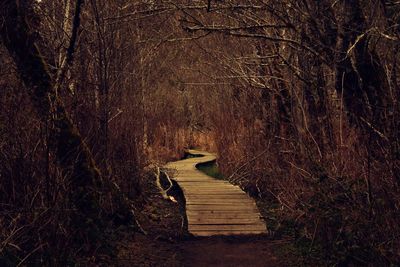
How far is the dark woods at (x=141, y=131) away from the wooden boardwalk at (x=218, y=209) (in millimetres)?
362

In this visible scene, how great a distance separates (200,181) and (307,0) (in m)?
3.73

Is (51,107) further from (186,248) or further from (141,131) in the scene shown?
(141,131)

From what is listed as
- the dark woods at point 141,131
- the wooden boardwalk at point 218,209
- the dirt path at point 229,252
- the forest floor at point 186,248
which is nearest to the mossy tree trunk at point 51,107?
the dark woods at point 141,131

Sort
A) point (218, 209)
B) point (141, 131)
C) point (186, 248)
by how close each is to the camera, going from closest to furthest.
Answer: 1. point (186, 248)
2. point (218, 209)
3. point (141, 131)

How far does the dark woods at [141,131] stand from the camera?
12.0ft

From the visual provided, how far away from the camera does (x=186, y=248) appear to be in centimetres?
519

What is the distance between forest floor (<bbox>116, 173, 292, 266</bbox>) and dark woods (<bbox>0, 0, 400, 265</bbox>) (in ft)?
0.88

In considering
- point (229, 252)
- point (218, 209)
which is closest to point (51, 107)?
point (229, 252)

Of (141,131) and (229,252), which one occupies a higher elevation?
(141,131)

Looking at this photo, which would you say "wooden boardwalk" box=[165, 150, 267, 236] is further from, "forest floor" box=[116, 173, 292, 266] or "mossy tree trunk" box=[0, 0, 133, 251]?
"mossy tree trunk" box=[0, 0, 133, 251]

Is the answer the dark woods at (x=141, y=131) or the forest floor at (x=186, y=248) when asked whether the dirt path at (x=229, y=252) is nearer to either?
the forest floor at (x=186, y=248)

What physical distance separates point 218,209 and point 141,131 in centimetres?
161

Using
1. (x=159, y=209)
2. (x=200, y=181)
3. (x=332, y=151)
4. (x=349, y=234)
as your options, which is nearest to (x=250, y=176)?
(x=200, y=181)

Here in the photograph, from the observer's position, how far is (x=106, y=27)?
5.66 m
